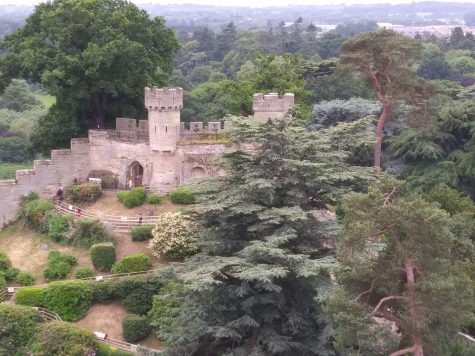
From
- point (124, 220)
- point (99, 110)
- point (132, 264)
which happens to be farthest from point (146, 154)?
point (132, 264)

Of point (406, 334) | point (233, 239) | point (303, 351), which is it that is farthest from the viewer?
point (233, 239)

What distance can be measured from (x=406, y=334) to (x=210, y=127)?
23.0m

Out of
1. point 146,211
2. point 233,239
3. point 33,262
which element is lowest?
point 33,262

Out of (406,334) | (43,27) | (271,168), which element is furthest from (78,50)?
(406,334)

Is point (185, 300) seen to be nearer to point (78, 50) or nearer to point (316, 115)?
point (78, 50)

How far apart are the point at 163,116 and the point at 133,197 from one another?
5.06 meters

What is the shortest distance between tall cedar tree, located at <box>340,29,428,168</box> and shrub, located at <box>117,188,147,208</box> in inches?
615

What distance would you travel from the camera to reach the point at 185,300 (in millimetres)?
25984

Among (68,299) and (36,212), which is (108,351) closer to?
(68,299)

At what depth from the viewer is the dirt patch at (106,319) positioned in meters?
30.0

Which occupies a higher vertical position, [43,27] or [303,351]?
[43,27]

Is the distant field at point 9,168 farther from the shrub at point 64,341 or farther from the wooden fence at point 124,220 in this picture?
the shrub at point 64,341

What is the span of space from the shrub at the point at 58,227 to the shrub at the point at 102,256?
3158 mm

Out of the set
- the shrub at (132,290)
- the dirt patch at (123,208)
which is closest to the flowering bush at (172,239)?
the shrub at (132,290)
